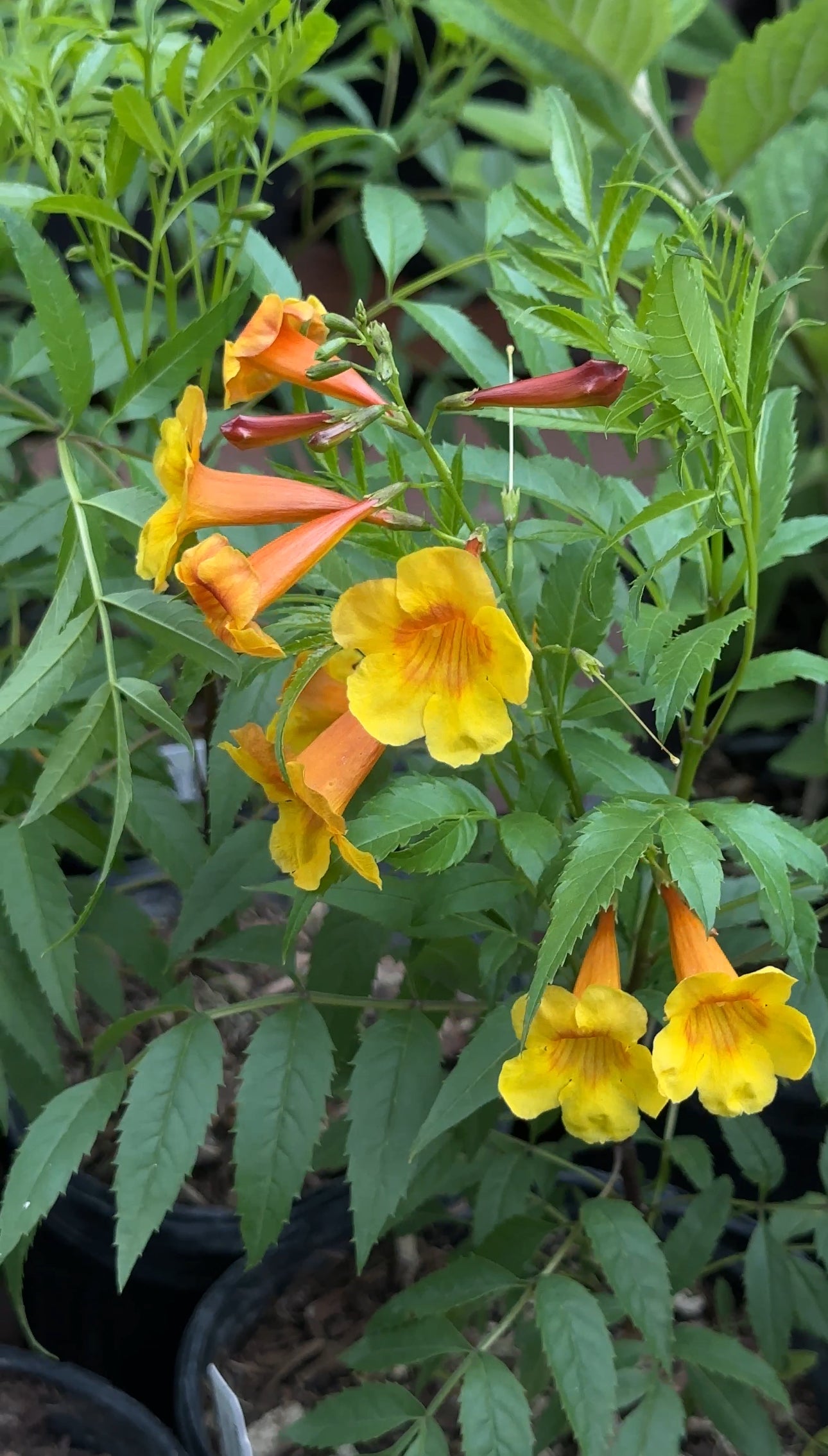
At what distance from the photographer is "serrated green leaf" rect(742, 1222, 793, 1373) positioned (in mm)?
634

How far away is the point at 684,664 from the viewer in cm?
42

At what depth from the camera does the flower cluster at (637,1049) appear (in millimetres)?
466

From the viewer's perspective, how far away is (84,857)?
2.27ft

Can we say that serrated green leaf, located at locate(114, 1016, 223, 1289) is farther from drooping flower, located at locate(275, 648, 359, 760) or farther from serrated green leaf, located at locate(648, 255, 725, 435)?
serrated green leaf, located at locate(648, 255, 725, 435)

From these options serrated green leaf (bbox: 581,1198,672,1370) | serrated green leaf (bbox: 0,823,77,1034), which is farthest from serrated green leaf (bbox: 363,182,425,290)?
serrated green leaf (bbox: 581,1198,672,1370)

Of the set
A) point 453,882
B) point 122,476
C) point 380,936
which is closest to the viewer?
point 453,882

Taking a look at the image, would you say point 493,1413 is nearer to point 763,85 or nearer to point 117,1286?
point 117,1286

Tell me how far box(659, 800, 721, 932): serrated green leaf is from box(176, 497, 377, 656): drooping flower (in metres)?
0.16

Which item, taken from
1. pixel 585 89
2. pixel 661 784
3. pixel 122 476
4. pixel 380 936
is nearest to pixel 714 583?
pixel 661 784

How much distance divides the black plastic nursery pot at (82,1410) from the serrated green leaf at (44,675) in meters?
0.47

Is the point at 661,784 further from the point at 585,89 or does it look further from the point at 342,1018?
the point at 585,89

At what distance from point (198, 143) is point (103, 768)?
37cm

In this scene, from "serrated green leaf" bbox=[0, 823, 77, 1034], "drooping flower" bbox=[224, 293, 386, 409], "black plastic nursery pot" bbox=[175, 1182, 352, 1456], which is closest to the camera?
"drooping flower" bbox=[224, 293, 386, 409]

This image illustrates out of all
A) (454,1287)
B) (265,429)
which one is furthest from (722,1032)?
(265,429)
